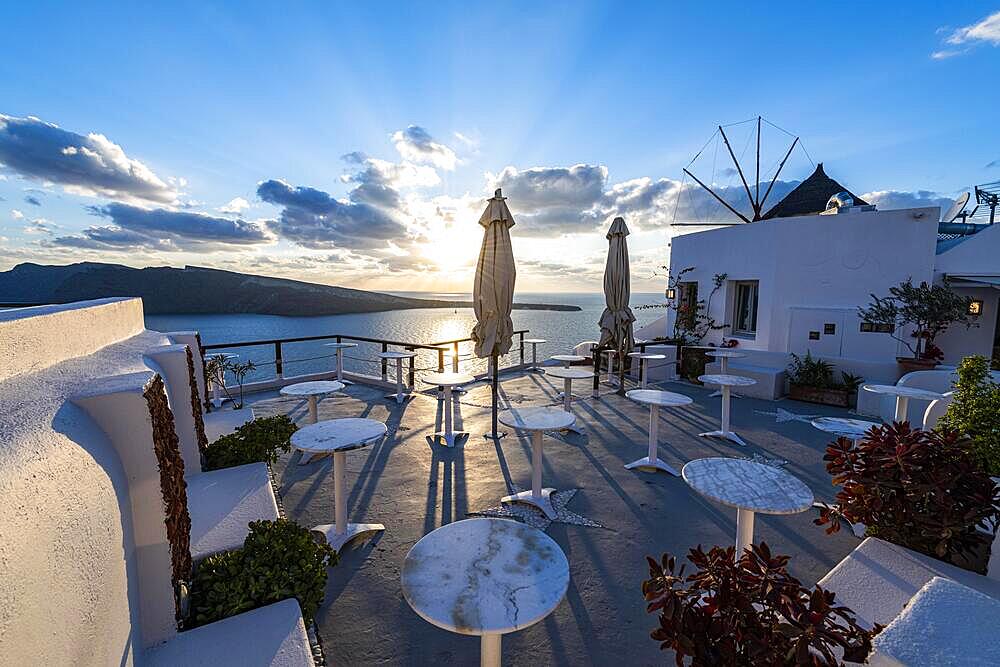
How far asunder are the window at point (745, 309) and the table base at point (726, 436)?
7.20 m

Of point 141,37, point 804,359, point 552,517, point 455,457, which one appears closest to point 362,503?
point 455,457

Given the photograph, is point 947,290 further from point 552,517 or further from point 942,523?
point 552,517

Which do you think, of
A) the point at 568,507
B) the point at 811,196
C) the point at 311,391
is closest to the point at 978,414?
the point at 568,507

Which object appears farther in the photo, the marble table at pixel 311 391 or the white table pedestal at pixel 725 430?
the white table pedestal at pixel 725 430

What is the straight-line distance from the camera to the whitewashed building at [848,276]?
29.6 ft

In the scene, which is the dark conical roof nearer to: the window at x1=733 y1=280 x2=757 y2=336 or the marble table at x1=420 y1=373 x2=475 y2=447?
the window at x1=733 y1=280 x2=757 y2=336

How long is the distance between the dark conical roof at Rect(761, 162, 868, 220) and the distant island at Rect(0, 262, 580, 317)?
1332cm

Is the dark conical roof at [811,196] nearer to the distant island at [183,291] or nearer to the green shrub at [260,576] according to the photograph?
the distant island at [183,291]

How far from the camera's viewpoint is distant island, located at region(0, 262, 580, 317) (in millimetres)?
7887

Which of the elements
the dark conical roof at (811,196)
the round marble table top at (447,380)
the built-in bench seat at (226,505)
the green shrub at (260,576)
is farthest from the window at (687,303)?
the green shrub at (260,576)

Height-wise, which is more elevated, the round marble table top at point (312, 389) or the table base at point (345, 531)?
the round marble table top at point (312, 389)

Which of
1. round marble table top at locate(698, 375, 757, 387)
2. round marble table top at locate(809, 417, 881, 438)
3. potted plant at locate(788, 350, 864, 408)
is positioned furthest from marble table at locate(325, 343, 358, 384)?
potted plant at locate(788, 350, 864, 408)

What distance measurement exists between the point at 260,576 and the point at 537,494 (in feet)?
8.59

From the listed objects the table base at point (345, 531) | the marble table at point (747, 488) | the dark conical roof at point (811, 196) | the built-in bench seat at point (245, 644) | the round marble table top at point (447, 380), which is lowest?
the table base at point (345, 531)
